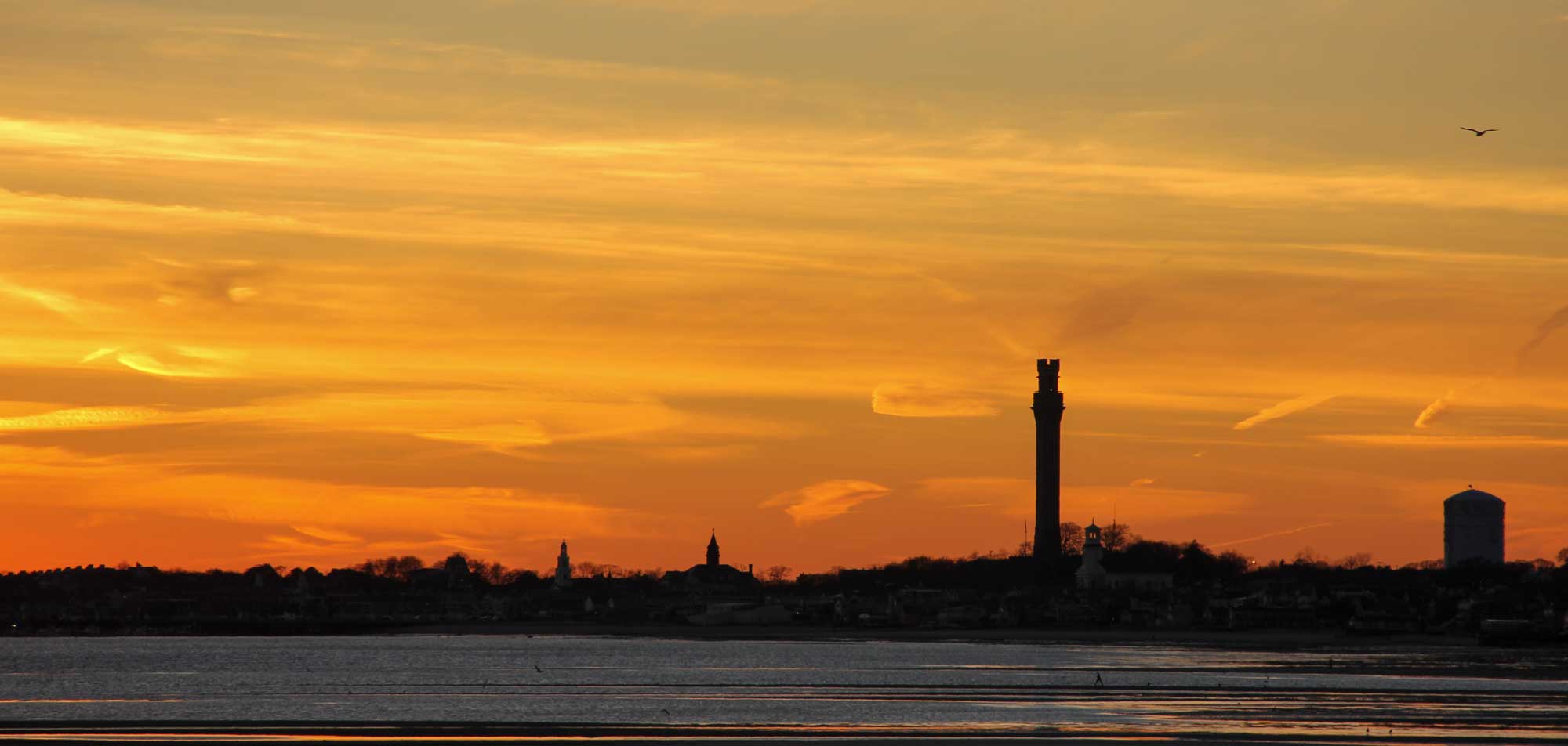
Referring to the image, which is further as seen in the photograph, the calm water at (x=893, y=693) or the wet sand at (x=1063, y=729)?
the calm water at (x=893, y=693)

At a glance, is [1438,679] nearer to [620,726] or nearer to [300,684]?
[620,726]

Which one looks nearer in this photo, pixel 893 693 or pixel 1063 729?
pixel 1063 729

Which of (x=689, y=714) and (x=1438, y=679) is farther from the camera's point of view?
(x=1438, y=679)

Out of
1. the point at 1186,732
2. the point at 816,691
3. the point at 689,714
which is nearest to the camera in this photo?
the point at 1186,732

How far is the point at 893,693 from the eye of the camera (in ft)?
366

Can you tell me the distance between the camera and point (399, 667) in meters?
162

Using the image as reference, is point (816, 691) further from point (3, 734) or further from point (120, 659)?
point (120, 659)

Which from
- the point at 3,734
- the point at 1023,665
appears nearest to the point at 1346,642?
the point at 1023,665

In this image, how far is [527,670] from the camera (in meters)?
150

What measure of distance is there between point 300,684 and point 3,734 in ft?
154

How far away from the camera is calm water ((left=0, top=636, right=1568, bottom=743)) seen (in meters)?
88.0

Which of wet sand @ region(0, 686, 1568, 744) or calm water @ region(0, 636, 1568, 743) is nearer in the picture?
wet sand @ region(0, 686, 1568, 744)

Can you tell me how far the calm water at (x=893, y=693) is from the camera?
88.0 metres

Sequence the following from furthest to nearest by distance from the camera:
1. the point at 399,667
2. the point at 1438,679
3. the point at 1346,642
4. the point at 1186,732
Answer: the point at 1346,642
the point at 399,667
the point at 1438,679
the point at 1186,732
